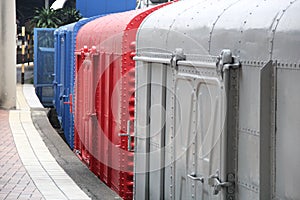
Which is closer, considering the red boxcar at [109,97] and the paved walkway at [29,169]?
the red boxcar at [109,97]

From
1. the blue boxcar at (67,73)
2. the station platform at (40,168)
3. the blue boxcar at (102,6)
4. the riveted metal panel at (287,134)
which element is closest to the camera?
the riveted metal panel at (287,134)

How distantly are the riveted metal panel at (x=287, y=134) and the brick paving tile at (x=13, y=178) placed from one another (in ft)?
19.5

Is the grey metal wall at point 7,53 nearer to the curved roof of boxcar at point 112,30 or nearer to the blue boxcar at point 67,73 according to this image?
the blue boxcar at point 67,73

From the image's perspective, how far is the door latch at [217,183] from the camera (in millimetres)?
5566

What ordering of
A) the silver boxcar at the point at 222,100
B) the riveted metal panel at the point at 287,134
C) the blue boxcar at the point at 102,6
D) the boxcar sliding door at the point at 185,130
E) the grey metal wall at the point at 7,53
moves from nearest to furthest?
the riveted metal panel at the point at 287,134, the silver boxcar at the point at 222,100, the boxcar sliding door at the point at 185,130, the grey metal wall at the point at 7,53, the blue boxcar at the point at 102,6

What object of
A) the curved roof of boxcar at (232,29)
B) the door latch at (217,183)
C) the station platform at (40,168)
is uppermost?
the curved roof of boxcar at (232,29)

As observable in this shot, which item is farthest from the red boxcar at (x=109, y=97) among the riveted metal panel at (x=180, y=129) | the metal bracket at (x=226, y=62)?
the metal bracket at (x=226, y=62)

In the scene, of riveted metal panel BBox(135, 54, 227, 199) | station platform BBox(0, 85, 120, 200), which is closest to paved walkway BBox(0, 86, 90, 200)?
station platform BBox(0, 85, 120, 200)

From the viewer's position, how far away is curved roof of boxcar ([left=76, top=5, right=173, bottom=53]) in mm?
9508

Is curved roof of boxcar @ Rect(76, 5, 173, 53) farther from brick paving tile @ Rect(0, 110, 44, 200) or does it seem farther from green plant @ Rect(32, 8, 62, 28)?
green plant @ Rect(32, 8, 62, 28)

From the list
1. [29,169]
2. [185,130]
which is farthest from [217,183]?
[29,169]

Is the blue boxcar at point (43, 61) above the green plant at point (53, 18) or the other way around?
the other way around

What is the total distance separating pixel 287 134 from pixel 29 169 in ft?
28.4

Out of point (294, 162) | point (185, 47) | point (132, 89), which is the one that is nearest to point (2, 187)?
point (132, 89)
